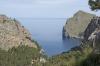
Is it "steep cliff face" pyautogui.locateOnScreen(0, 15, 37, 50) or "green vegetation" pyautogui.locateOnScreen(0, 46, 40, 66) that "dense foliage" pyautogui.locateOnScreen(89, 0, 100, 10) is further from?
"steep cliff face" pyautogui.locateOnScreen(0, 15, 37, 50)

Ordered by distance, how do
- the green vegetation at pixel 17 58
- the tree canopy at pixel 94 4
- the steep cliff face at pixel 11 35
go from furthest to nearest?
the steep cliff face at pixel 11 35 → the green vegetation at pixel 17 58 → the tree canopy at pixel 94 4

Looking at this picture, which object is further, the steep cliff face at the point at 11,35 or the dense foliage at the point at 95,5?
the steep cliff face at the point at 11,35

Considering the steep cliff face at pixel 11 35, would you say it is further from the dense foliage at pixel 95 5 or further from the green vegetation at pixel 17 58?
the dense foliage at pixel 95 5

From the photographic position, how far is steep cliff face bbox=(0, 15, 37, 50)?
2034 inches

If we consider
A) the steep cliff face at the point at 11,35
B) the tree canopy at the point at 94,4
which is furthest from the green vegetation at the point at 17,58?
the tree canopy at the point at 94,4

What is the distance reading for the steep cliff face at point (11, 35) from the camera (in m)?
51.7

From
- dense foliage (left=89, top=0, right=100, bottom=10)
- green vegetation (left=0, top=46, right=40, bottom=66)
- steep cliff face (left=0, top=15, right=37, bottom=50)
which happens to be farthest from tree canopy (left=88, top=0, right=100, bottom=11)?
steep cliff face (left=0, top=15, right=37, bottom=50)

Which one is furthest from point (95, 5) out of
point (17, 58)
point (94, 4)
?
point (17, 58)

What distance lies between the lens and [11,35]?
184 ft

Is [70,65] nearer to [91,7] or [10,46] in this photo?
[91,7]

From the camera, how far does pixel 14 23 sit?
192 ft

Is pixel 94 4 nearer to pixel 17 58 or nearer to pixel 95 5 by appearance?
pixel 95 5

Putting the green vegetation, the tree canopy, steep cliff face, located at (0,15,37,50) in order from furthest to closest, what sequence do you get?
steep cliff face, located at (0,15,37,50), the green vegetation, the tree canopy

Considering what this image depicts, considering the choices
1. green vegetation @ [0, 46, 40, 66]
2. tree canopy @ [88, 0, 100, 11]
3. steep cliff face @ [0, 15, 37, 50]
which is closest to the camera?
tree canopy @ [88, 0, 100, 11]
